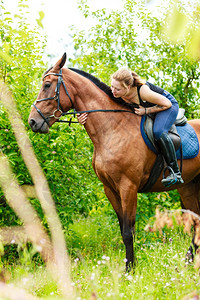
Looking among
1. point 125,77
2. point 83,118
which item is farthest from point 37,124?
point 125,77

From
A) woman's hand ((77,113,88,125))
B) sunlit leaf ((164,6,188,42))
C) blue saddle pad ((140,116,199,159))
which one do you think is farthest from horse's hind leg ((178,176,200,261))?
sunlit leaf ((164,6,188,42))

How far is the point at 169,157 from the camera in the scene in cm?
402

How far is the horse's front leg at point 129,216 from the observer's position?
12.8ft

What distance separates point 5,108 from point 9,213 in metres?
1.60

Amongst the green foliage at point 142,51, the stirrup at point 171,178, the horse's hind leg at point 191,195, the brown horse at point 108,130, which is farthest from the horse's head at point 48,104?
the green foliage at point 142,51

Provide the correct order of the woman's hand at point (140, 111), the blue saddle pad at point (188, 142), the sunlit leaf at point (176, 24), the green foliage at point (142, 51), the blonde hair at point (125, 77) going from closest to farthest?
the sunlit leaf at point (176, 24)
the blonde hair at point (125, 77)
the woman's hand at point (140, 111)
the blue saddle pad at point (188, 142)
the green foliage at point (142, 51)

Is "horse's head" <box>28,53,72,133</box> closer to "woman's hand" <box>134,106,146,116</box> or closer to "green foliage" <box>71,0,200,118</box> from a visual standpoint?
"woman's hand" <box>134,106,146,116</box>

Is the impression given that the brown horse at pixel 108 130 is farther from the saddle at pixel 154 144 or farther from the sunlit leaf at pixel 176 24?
the sunlit leaf at pixel 176 24

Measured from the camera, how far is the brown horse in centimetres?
392

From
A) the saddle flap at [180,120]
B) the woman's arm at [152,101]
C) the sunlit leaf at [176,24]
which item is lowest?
the saddle flap at [180,120]

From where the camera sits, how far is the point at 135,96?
4.12m

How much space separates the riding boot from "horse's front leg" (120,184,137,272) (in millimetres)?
407

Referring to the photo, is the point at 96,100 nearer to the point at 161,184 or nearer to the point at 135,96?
the point at 135,96

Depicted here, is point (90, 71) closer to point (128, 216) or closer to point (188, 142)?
point (188, 142)
